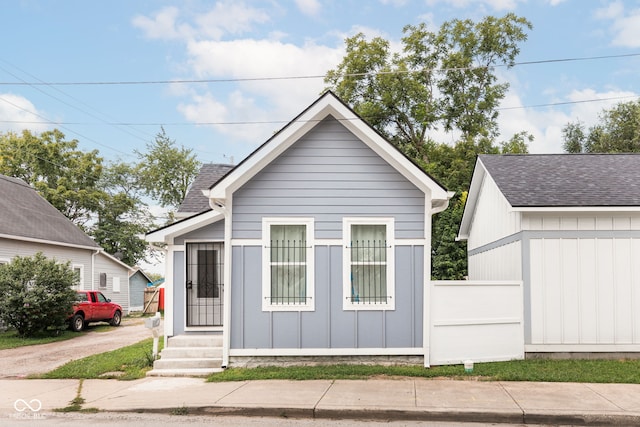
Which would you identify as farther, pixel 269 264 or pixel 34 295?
pixel 34 295

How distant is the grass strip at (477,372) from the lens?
960 centimetres

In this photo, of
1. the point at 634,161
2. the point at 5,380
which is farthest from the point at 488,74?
the point at 5,380

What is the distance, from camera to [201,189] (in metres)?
14.8

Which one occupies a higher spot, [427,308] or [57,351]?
[427,308]

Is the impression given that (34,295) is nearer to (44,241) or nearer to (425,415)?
(44,241)

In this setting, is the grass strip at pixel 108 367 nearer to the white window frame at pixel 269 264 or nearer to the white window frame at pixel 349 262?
the white window frame at pixel 269 264

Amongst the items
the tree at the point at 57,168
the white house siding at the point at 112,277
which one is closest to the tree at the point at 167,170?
the tree at the point at 57,168

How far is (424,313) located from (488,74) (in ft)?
78.5

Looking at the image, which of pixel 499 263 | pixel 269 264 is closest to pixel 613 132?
pixel 499 263

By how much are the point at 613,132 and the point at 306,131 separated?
35458 mm

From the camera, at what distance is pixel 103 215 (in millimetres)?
42281

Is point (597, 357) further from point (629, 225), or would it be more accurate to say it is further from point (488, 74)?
point (488, 74)

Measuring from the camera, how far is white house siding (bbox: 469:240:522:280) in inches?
466

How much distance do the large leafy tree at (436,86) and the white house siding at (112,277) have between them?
1497cm
